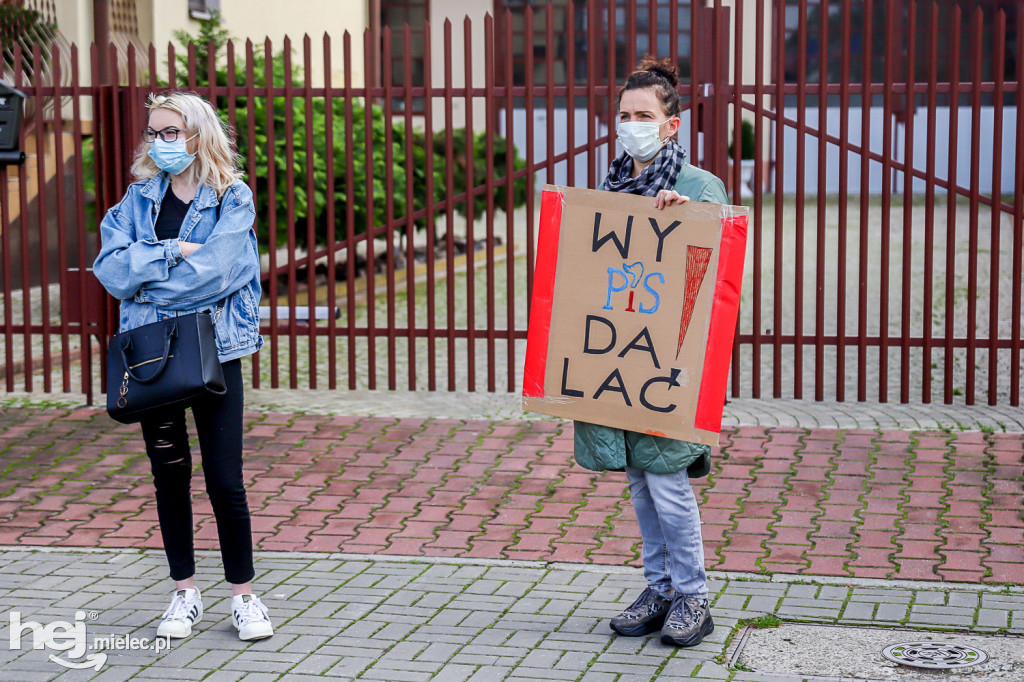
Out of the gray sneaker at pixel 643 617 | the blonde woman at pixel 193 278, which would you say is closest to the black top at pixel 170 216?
the blonde woman at pixel 193 278

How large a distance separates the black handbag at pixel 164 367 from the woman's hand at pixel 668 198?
1.41 meters

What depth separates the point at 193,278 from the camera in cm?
387

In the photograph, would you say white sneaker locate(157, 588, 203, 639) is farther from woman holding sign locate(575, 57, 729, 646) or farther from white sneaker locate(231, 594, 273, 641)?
woman holding sign locate(575, 57, 729, 646)

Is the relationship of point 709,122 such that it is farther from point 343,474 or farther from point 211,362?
point 211,362

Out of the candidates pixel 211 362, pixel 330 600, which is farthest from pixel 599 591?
pixel 211 362

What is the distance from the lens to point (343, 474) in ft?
20.6

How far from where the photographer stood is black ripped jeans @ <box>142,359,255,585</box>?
3.98 m

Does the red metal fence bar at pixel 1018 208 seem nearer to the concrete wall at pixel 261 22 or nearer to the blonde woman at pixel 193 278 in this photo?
the blonde woman at pixel 193 278

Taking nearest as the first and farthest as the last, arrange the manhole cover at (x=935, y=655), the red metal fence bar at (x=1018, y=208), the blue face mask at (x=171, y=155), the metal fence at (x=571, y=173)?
the manhole cover at (x=935, y=655), the blue face mask at (x=171, y=155), the red metal fence bar at (x=1018, y=208), the metal fence at (x=571, y=173)

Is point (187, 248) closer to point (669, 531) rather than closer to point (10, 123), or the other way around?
point (669, 531)

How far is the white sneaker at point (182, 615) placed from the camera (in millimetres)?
4047

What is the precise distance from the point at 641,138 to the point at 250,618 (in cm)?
191

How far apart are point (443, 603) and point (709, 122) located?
374 cm

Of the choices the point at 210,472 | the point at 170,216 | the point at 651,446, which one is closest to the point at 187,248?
the point at 170,216
